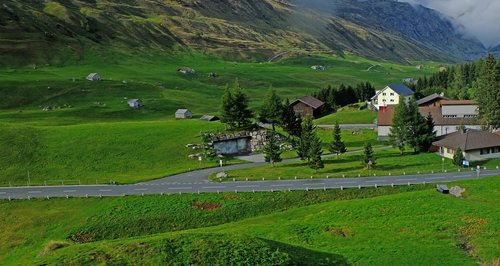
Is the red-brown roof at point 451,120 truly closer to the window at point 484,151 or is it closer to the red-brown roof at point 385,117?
the red-brown roof at point 385,117

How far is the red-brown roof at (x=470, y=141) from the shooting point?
90000mm

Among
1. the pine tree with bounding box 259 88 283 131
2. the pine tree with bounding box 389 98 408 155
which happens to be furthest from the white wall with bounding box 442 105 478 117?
the pine tree with bounding box 259 88 283 131

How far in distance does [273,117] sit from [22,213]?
200 ft

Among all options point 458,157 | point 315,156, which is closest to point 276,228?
point 315,156

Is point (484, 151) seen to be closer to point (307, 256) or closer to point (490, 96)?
point (490, 96)

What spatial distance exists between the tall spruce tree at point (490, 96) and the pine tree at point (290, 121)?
148ft

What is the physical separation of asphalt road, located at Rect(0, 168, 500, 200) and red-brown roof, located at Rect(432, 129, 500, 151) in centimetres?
1021

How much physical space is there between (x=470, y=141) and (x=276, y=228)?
182 feet

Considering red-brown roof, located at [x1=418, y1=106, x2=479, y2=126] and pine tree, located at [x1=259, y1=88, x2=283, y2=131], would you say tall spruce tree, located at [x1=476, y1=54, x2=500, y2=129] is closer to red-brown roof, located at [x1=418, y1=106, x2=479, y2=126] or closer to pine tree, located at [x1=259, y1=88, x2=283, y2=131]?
red-brown roof, located at [x1=418, y1=106, x2=479, y2=126]

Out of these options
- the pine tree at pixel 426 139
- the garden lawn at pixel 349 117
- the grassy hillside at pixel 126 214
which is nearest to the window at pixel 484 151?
the pine tree at pixel 426 139

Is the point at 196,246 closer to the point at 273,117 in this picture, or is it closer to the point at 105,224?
the point at 105,224

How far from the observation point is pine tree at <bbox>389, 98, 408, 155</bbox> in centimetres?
9838

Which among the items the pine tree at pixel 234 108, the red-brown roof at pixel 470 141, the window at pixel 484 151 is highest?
the pine tree at pixel 234 108

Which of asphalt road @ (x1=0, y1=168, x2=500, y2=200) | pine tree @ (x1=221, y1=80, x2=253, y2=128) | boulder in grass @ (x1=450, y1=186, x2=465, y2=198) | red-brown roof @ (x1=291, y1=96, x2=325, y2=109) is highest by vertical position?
→ red-brown roof @ (x1=291, y1=96, x2=325, y2=109)
